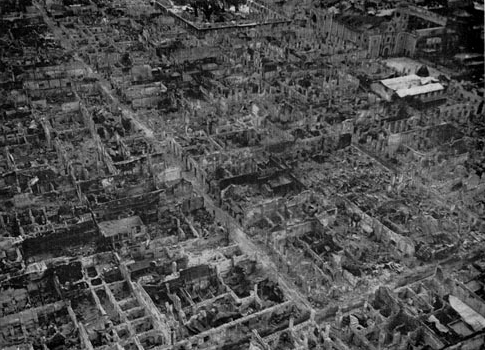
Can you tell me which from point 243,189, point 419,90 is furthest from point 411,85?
point 243,189

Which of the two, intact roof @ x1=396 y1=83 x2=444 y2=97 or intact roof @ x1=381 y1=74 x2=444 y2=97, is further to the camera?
intact roof @ x1=381 y1=74 x2=444 y2=97

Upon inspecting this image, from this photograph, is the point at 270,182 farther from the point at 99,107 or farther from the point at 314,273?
the point at 99,107

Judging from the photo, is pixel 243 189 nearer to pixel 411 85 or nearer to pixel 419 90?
pixel 419 90

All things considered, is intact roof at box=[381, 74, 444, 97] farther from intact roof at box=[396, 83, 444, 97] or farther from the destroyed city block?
the destroyed city block

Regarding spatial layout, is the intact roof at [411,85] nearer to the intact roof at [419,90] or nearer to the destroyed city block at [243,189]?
the intact roof at [419,90]

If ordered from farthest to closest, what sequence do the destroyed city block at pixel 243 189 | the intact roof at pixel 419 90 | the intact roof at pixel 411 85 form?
1. the intact roof at pixel 411 85
2. the intact roof at pixel 419 90
3. the destroyed city block at pixel 243 189

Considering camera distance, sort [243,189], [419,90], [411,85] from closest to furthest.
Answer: [243,189], [419,90], [411,85]

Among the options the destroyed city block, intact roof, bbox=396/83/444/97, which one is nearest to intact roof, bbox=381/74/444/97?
intact roof, bbox=396/83/444/97

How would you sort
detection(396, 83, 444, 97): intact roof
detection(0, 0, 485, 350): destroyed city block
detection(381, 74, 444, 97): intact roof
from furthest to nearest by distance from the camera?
detection(381, 74, 444, 97): intact roof < detection(396, 83, 444, 97): intact roof < detection(0, 0, 485, 350): destroyed city block

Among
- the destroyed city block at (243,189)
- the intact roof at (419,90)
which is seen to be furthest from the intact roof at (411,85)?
the destroyed city block at (243,189)
